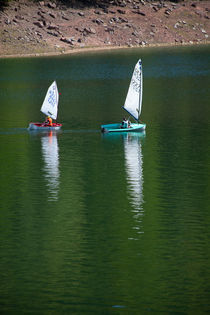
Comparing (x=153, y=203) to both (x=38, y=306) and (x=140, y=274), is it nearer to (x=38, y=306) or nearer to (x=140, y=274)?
(x=140, y=274)

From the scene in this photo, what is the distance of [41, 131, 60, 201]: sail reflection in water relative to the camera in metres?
65.8

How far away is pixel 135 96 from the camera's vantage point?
325 ft

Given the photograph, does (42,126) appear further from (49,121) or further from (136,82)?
(136,82)

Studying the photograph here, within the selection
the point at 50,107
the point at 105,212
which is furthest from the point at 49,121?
the point at 105,212

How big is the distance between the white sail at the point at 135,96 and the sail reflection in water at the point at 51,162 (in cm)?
1197

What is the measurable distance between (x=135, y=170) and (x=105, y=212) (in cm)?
1509

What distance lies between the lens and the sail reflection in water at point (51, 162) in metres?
65.8

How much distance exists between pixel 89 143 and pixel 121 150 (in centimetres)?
564

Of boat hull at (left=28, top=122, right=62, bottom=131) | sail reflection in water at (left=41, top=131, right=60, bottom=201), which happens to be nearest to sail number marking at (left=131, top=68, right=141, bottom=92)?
boat hull at (left=28, top=122, right=62, bottom=131)

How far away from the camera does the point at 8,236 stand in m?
52.2

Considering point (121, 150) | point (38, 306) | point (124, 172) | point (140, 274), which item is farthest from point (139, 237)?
point (121, 150)

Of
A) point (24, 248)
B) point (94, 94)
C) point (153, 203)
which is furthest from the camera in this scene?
point (94, 94)

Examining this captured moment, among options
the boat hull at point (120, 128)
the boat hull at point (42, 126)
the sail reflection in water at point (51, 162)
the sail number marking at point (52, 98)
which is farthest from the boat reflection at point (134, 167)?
the sail number marking at point (52, 98)

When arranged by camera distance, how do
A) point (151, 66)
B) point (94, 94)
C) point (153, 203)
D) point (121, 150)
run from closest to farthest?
point (153, 203) → point (121, 150) → point (94, 94) → point (151, 66)
